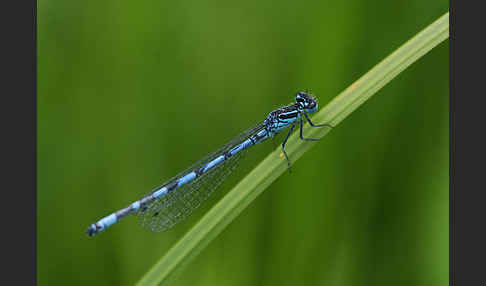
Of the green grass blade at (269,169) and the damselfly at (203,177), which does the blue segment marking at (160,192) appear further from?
the green grass blade at (269,169)

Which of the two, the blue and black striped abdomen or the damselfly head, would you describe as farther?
the blue and black striped abdomen

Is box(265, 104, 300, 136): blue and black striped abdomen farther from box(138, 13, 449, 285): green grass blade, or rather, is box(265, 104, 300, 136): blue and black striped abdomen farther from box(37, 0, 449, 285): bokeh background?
box(138, 13, 449, 285): green grass blade

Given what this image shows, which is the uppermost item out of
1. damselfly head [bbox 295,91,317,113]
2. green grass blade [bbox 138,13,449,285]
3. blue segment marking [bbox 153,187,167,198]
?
damselfly head [bbox 295,91,317,113]

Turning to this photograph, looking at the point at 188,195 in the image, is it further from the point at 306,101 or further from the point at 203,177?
the point at 306,101

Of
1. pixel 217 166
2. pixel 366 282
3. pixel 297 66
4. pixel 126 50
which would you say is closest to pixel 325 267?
pixel 366 282

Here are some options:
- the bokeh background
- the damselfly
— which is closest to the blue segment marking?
the damselfly

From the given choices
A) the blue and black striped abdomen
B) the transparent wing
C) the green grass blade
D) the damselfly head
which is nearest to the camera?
the green grass blade

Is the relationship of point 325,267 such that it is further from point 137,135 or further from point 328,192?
point 137,135

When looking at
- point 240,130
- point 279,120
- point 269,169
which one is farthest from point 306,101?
point 269,169
